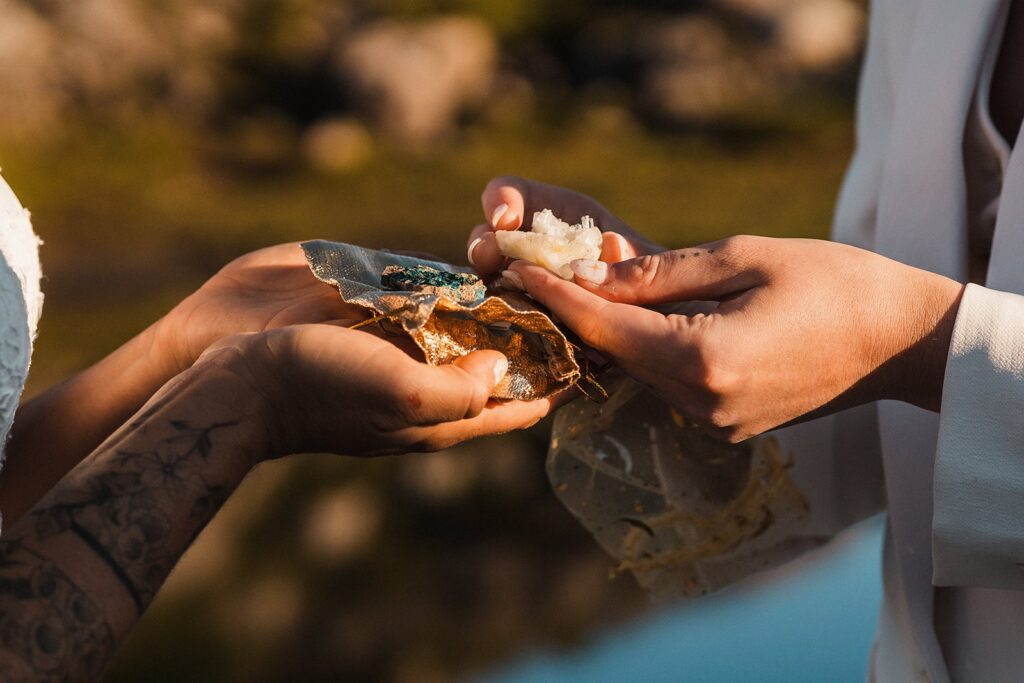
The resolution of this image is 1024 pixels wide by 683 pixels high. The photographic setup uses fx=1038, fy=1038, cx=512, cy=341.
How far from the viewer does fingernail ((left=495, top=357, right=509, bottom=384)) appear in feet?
3.22

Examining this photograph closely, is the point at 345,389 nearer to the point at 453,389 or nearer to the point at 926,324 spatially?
the point at 453,389

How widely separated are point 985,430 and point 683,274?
290 millimetres

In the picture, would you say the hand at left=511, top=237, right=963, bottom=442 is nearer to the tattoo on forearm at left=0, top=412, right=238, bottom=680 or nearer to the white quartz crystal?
the white quartz crystal

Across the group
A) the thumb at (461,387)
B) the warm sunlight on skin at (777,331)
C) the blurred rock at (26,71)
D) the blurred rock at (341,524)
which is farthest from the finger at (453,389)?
the blurred rock at (26,71)

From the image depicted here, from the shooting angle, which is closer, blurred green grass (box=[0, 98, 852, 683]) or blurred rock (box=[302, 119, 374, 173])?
blurred green grass (box=[0, 98, 852, 683])

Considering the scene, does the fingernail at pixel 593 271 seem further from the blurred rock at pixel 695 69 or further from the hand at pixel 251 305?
the blurred rock at pixel 695 69

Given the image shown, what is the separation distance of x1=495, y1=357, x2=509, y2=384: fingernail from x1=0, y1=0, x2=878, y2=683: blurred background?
58.5 inches

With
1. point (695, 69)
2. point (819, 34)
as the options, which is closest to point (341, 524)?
point (695, 69)

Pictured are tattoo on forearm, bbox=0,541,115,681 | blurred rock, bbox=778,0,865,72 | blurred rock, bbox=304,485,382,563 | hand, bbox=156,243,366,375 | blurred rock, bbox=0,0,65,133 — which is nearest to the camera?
tattoo on forearm, bbox=0,541,115,681

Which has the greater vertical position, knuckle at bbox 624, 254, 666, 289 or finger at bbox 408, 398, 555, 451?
knuckle at bbox 624, 254, 666, 289

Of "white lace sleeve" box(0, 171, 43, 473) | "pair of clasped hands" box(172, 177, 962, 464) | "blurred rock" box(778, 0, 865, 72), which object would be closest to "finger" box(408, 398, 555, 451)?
"pair of clasped hands" box(172, 177, 962, 464)

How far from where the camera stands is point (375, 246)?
4.70m

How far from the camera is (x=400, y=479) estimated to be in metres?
3.52

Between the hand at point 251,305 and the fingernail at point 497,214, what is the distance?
191mm
